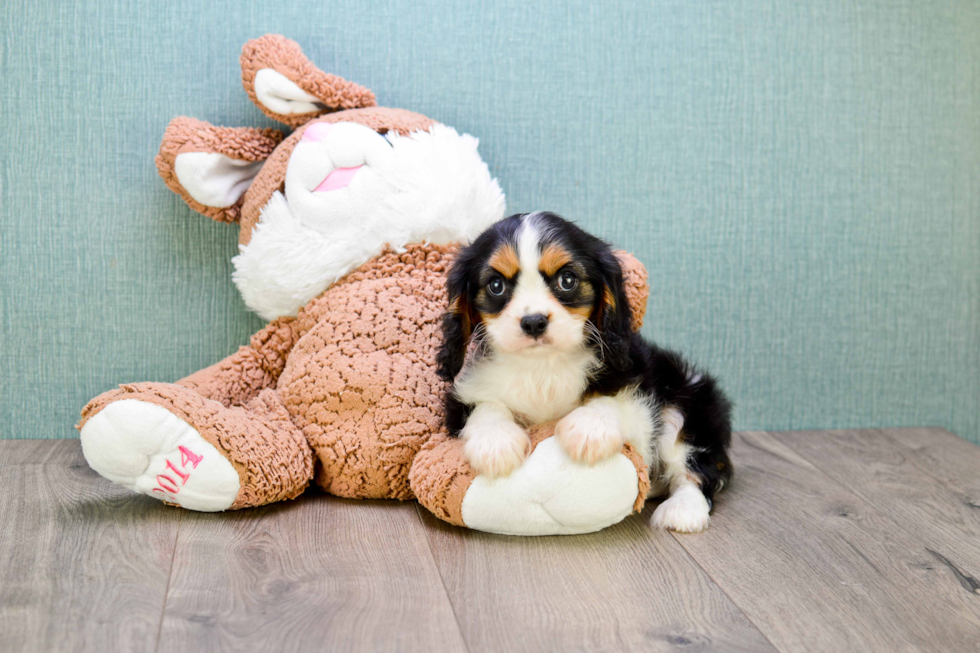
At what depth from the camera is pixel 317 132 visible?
2012 millimetres

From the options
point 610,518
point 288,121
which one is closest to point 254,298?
point 288,121

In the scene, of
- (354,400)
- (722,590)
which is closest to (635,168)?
(354,400)

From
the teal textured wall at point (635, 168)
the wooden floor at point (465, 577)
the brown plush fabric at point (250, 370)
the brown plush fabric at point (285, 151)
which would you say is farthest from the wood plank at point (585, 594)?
the teal textured wall at point (635, 168)

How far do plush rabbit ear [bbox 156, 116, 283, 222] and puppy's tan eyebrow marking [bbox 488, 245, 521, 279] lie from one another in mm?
869

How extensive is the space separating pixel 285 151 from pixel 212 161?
19 cm

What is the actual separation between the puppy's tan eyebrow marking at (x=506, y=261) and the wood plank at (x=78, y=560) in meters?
0.80

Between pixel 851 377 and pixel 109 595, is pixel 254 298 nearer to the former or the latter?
pixel 109 595

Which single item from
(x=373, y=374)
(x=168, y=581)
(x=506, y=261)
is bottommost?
(x=168, y=581)

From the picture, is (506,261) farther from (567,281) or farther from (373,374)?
(373,374)

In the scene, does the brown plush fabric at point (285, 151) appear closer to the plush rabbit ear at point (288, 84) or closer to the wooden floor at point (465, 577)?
the plush rabbit ear at point (288, 84)

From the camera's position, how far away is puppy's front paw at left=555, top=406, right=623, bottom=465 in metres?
1.61

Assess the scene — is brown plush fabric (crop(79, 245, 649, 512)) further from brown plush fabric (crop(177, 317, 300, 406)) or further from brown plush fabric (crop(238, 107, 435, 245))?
brown plush fabric (crop(238, 107, 435, 245))

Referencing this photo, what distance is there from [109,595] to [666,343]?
1619 mm

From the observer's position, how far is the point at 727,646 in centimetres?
130
